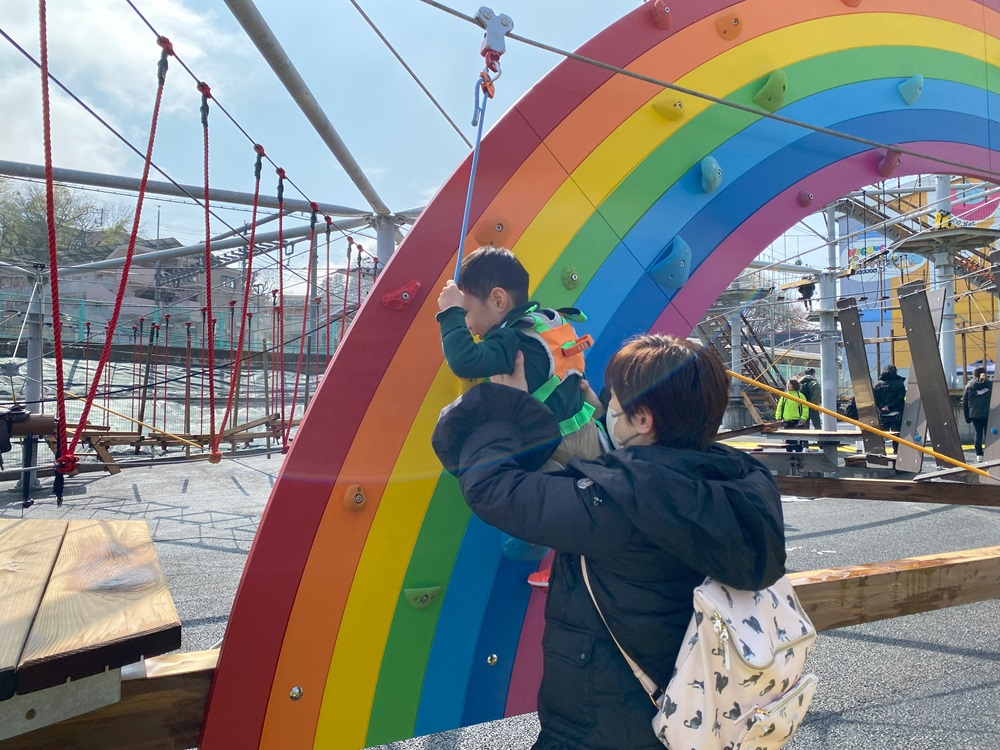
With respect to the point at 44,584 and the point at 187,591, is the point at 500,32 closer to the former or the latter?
the point at 44,584

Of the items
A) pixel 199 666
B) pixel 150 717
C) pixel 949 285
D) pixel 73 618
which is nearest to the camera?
pixel 73 618

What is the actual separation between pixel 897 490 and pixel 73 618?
163 inches

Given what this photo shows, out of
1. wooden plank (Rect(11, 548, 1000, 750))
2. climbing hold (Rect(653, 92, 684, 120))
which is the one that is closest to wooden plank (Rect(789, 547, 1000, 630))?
wooden plank (Rect(11, 548, 1000, 750))

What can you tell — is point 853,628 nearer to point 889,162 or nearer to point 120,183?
point 889,162

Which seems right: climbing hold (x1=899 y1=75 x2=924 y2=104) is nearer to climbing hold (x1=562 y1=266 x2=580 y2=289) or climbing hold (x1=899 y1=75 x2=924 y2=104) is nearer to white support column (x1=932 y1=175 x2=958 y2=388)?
climbing hold (x1=562 y1=266 x2=580 y2=289)

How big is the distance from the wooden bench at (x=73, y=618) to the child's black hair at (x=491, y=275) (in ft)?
3.08

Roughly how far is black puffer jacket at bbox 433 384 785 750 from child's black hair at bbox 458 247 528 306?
458 mm

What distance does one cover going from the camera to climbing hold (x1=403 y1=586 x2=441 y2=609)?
1.69 m

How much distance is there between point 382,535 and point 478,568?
1.02 feet

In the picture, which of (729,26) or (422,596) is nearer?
(422,596)

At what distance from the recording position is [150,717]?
1315 millimetres

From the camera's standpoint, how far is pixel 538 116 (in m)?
1.91

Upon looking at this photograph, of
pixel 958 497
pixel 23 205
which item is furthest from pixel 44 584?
pixel 23 205

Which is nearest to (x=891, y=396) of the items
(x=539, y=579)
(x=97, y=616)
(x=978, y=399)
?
(x=978, y=399)
